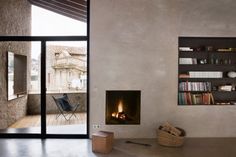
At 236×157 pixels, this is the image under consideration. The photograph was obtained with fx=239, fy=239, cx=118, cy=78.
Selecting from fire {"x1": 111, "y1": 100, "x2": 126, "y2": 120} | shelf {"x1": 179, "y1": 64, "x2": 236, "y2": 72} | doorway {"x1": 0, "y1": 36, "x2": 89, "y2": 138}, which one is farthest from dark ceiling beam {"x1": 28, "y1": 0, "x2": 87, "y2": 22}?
shelf {"x1": 179, "y1": 64, "x2": 236, "y2": 72}

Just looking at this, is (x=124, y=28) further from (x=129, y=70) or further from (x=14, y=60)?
(x=14, y=60)

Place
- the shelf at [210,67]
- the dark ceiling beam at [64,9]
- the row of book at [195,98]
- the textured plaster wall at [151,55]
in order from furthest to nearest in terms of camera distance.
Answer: the shelf at [210,67] → the row of book at [195,98] → the dark ceiling beam at [64,9] → the textured plaster wall at [151,55]

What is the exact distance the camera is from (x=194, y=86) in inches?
235

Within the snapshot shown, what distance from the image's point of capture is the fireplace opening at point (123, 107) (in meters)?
5.74

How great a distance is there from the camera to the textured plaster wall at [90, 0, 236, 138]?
18.5 ft

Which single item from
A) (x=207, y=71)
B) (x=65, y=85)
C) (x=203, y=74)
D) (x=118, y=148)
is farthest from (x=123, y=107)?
(x=207, y=71)

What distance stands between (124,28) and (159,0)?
1.07m

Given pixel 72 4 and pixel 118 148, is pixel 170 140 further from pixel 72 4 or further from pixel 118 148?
pixel 72 4

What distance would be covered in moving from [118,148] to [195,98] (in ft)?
7.79

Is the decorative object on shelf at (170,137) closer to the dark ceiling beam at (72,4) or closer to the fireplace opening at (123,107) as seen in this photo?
the fireplace opening at (123,107)

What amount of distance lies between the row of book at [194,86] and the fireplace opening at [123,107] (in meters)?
1.12

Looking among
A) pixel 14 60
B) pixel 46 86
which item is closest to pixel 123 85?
pixel 46 86

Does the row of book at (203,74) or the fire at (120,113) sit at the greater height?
the row of book at (203,74)

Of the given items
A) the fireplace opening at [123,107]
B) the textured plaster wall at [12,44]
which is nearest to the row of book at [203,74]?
the fireplace opening at [123,107]
